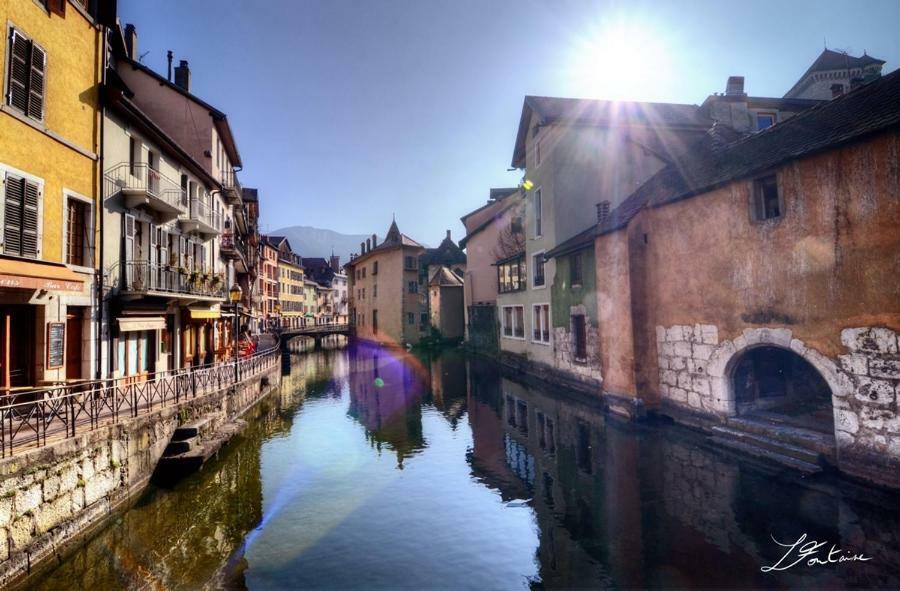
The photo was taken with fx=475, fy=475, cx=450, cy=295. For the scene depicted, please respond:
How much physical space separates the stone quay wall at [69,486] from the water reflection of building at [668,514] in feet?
27.2

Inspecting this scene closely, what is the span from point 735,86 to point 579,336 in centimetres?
1751

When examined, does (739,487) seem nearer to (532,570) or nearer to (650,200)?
(532,570)

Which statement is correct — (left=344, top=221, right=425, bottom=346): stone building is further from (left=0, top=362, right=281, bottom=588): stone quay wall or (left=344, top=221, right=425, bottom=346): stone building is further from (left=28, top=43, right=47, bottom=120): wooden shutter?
(left=28, top=43, right=47, bottom=120): wooden shutter

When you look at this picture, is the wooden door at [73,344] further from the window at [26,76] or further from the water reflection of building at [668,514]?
the water reflection of building at [668,514]

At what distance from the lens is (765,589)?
23.2 feet

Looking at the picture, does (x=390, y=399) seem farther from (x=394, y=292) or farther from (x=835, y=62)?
(x=835, y=62)

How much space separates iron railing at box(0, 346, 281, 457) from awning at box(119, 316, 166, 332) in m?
1.59

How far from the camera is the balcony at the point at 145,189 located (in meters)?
14.3

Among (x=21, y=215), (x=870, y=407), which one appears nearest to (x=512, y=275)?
(x=870, y=407)

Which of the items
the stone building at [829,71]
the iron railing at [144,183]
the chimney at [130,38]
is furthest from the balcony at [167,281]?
the stone building at [829,71]

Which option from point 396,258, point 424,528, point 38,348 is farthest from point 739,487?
point 396,258

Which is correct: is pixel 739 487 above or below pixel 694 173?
below

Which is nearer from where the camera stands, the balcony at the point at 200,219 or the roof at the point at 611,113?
the balcony at the point at 200,219

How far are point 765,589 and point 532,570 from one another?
Result: 346cm
